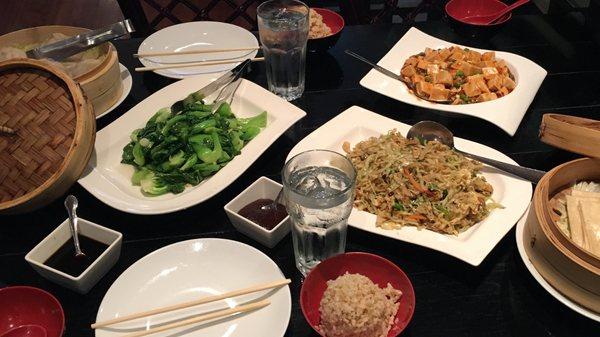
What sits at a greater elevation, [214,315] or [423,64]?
[423,64]

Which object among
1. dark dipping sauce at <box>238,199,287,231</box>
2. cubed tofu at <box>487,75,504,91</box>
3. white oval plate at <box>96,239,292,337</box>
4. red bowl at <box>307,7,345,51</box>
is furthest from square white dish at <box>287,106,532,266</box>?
red bowl at <box>307,7,345,51</box>

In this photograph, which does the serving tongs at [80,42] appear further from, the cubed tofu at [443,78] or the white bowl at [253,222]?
the cubed tofu at [443,78]

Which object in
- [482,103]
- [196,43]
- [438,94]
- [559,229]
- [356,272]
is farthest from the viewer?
[196,43]

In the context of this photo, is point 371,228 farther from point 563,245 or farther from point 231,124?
point 231,124

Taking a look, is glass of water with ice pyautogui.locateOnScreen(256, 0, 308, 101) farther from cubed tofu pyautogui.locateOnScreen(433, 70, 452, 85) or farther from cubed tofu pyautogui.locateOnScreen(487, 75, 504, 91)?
cubed tofu pyautogui.locateOnScreen(487, 75, 504, 91)

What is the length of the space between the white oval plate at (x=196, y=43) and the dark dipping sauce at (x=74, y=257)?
1.14 meters

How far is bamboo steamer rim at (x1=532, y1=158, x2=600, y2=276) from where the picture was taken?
1431 millimetres

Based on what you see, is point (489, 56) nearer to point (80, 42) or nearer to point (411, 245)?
point (411, 245)

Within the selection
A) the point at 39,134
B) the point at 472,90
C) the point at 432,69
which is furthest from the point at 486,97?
the point at 39,134

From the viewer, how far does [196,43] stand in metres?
2.96

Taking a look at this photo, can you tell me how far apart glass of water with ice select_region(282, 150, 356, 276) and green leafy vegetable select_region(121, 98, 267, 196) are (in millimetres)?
544

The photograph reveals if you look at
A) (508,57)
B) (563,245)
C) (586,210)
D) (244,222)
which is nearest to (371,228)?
(244,222)

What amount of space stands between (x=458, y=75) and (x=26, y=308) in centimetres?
211

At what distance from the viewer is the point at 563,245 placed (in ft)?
4.92
